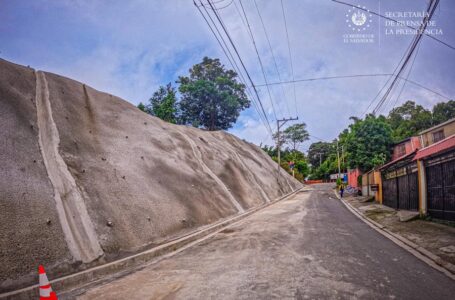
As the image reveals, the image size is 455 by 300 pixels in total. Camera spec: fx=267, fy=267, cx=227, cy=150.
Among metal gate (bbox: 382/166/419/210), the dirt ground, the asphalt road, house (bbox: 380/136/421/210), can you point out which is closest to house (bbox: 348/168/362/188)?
house (bbox: 380/136/421/210)

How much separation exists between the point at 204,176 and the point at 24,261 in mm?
10212

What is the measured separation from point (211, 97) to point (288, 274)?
35240mm

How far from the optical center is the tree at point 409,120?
39331 mm

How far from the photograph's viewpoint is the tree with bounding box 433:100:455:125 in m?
40.5

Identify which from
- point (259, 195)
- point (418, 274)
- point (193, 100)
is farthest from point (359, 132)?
point (418, 274)

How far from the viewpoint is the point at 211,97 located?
1519 inches

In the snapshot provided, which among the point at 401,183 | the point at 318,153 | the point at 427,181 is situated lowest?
the point at 401,183

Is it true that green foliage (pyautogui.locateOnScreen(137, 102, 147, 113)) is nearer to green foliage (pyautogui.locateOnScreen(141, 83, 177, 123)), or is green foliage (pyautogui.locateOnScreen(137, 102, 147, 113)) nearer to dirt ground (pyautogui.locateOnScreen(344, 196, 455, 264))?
green foliage (pyautogui.locateOnScreen(141, 83, 177, 123))

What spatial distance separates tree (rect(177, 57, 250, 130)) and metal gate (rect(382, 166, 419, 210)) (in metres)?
25.3

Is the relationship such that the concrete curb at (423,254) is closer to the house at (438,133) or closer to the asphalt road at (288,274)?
the asphalt road at (288,274)

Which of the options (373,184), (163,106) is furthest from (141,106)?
(373,184)

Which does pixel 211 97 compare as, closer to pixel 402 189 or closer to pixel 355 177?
pixel 355 177

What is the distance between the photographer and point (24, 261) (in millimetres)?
4949

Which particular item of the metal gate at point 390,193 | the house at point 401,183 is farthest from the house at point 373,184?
the metal gate at point 390,193
